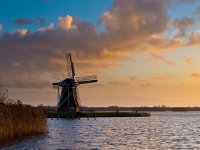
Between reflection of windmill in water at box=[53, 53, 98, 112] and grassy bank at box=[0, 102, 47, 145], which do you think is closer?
grassy bank at box=[0, 102, 47, 145]

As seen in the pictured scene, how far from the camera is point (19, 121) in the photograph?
3662cm

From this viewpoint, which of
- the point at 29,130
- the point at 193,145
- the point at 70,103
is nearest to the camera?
the point at 193,145

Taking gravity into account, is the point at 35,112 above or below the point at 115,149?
above

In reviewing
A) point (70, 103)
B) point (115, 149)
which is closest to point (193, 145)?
point (115, 149)

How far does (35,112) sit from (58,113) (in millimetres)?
53433

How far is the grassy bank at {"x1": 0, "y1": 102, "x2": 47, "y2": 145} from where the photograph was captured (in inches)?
1316

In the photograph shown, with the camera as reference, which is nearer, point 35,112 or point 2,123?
point 2,123

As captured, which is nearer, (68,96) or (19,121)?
(19,121)

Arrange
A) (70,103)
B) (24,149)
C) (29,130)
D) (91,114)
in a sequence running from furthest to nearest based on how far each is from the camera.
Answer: (91,114)
(70,103)
(29,130)
(24,149)

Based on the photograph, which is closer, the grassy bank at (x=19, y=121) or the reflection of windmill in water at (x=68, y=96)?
the grassy bank at (x=19, y=121)

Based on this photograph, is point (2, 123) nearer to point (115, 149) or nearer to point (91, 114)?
point (115, 149)

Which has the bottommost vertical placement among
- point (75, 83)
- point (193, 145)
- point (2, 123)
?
point (193, 145)

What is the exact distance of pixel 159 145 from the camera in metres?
34.9

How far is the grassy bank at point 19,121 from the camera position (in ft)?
110
